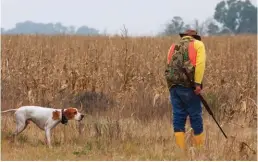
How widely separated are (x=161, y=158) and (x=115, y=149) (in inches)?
30.3

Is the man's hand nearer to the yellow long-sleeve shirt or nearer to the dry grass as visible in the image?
the yellow long-sleeve shirt

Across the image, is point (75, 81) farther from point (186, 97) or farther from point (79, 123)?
point (186, 97)

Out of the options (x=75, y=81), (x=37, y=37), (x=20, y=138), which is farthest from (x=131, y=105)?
(x=37, y=37)

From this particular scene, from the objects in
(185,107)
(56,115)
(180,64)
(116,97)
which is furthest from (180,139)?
(116,97)

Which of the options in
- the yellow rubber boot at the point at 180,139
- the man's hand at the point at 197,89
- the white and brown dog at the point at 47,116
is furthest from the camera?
the white and brown dog at the point at 47,116

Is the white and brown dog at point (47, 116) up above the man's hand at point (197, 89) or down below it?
below

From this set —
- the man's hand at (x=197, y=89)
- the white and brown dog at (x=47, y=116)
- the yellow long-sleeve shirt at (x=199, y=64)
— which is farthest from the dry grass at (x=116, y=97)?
the yellow long-sleeve shirt at (x=199, y=64)

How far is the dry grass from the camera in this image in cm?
781

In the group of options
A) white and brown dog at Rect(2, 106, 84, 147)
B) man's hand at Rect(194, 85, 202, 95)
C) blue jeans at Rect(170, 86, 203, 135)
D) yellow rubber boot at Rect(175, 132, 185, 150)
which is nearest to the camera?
man's hand at Rect(194, 85, 202, 95)

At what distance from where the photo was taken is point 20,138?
8.48m

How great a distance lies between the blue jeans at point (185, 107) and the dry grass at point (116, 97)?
296 mm

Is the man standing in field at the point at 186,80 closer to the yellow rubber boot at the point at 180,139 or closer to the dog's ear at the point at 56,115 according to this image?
the yellow rubber boot at the point at 180,139

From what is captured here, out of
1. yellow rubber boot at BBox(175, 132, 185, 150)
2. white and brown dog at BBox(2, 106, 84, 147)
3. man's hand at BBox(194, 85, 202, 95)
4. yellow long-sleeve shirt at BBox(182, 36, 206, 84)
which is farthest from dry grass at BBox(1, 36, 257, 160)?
yellow long-sleeve shirt at BBox(182, 36, 206, 84)

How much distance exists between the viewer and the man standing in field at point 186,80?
7645mm
